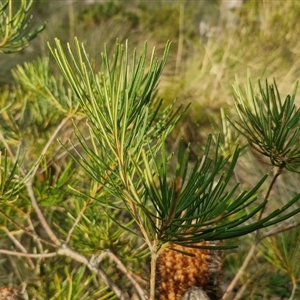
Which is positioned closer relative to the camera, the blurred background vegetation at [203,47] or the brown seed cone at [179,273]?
the brown seed cone at [179,273]

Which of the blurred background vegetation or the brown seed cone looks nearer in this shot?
the brown seed cone

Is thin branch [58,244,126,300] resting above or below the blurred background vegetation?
below

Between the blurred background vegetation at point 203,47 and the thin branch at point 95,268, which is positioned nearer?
the thin branch at point 95,268

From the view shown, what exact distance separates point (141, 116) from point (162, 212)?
52 millimetres

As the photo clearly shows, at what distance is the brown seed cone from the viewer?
28 centimetres

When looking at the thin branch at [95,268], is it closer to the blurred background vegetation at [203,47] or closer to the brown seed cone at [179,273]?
the brown seed cone at [179,273]

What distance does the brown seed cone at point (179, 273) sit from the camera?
28cm

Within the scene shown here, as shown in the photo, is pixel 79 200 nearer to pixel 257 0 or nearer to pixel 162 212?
pixel 162 212

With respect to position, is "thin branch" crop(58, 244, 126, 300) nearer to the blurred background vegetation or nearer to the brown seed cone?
the brown seed cone

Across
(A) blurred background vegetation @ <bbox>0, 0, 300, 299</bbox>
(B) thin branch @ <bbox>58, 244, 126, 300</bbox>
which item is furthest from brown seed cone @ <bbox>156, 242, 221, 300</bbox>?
(A) blurred background vegetation @ <bbox>0, 0, 300, 299</bbox>

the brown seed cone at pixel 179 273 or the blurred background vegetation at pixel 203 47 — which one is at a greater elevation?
the blurred background vegetation at pixel 203 47

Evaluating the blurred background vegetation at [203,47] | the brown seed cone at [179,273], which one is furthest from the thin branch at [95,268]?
the blurred background vegetation at [203,47]

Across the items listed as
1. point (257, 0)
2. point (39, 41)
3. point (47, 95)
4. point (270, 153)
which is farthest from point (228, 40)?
point (270, 153)

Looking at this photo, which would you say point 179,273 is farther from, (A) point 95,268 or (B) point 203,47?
(B) point 203,47
